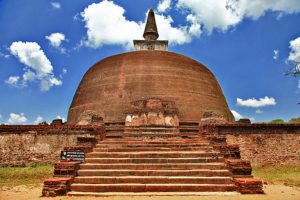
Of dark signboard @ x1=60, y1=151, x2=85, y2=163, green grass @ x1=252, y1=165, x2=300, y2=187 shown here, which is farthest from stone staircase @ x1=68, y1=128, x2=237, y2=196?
green grass @ x1=252, y1=165, x2=300, y2=187

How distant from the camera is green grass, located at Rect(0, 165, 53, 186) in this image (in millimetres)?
8031

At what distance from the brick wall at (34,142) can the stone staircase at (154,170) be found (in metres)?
2.32

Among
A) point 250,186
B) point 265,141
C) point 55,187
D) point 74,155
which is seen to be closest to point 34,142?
point 74,155

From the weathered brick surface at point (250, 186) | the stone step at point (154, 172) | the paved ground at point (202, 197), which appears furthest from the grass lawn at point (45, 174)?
the stone step at point (154, 172)

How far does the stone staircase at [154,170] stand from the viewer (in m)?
6.24

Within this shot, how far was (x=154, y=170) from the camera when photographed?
685 cm

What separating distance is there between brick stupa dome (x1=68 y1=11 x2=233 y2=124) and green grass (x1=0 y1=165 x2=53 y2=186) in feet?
13.7

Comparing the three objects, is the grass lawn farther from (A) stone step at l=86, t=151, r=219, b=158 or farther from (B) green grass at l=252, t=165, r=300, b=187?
(A) stone step at l=86, t=151, r=219, b=158

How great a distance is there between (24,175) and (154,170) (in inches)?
174

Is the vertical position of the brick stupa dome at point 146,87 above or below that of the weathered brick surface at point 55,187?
above

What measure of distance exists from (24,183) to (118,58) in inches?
388

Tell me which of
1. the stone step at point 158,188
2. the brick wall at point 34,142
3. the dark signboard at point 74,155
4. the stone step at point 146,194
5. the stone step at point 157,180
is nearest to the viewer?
the stone step at point 146,194

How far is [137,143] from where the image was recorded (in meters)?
8.56

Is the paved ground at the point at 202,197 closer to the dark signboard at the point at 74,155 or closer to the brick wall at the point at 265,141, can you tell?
the dark signboard at the point at 74,155
